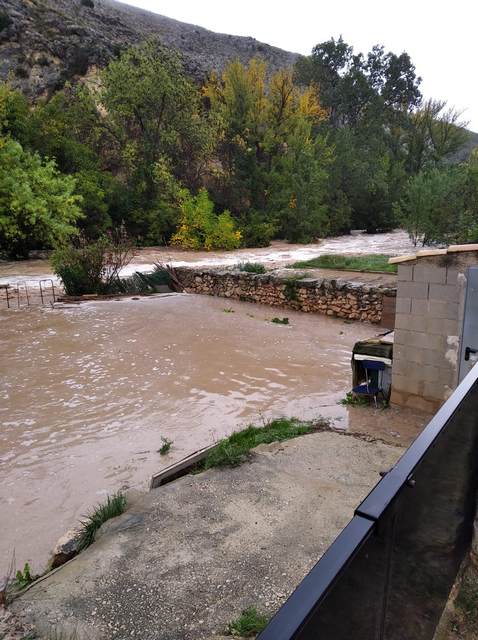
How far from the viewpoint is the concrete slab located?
2.57m

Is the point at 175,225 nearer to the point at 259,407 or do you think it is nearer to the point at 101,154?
the point at 101,154

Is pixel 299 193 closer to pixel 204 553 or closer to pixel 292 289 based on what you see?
pixel 292 289

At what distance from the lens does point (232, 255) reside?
25781 millimetres

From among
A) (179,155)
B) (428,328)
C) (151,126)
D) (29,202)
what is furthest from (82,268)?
(179,155)

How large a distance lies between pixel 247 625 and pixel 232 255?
78.7 feet

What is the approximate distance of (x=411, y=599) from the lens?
1.37m

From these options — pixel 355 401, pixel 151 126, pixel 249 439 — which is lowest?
pixel 355 401

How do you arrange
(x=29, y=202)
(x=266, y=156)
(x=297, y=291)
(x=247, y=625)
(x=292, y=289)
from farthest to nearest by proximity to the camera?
1. (x=266, y=156)
2. (x=29, y=202)
3. (x=292, y=289)
4. (x=297, y=291)
5. (x=247, y=625)

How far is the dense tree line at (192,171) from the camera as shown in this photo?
2127 cm

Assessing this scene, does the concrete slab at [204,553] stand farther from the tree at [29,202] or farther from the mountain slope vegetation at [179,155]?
the tree at [29,202]

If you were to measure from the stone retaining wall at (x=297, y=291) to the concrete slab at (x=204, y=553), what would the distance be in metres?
9.00

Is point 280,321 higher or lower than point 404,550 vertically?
lower

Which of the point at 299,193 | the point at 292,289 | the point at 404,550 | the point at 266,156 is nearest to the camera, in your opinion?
the point at 404,550

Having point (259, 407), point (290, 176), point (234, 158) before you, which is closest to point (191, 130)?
point (234, 158)
